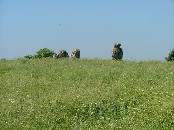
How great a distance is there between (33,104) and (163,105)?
18.0ft

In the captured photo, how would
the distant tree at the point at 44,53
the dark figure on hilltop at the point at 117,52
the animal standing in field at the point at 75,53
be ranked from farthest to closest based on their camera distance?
the distant tree at the point at 44,53 → the animal standing in field at the point at 75,53 → the dark figure on hilltop at the point at 117,52

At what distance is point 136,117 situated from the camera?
54.4ft

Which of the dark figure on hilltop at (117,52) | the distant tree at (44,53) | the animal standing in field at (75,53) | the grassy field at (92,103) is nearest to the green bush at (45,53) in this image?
the distant tree at (44,53)

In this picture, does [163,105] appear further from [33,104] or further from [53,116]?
[33,104]

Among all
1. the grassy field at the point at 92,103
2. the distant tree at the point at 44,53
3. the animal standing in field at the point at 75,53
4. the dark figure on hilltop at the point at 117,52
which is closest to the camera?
the grassy field at the point at 92,103

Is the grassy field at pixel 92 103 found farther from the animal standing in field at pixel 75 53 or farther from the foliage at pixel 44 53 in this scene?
the foliage at pixel 44 53

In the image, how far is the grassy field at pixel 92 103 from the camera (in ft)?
53.8

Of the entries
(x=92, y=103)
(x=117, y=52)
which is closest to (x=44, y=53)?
(x=117, y=52)

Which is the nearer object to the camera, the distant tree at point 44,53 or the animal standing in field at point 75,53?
the animal standing in field at point 75,53

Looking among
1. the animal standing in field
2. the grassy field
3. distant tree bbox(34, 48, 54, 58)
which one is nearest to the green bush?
distant tree bbox(34, 48, 54, 58)

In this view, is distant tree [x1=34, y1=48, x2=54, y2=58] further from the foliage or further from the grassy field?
the grassy field

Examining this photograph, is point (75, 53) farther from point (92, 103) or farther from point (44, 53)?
point (92, 103)

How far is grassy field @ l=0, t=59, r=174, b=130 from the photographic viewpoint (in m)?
16.4

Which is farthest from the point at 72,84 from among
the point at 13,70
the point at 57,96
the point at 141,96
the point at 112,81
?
the point at 13,70
